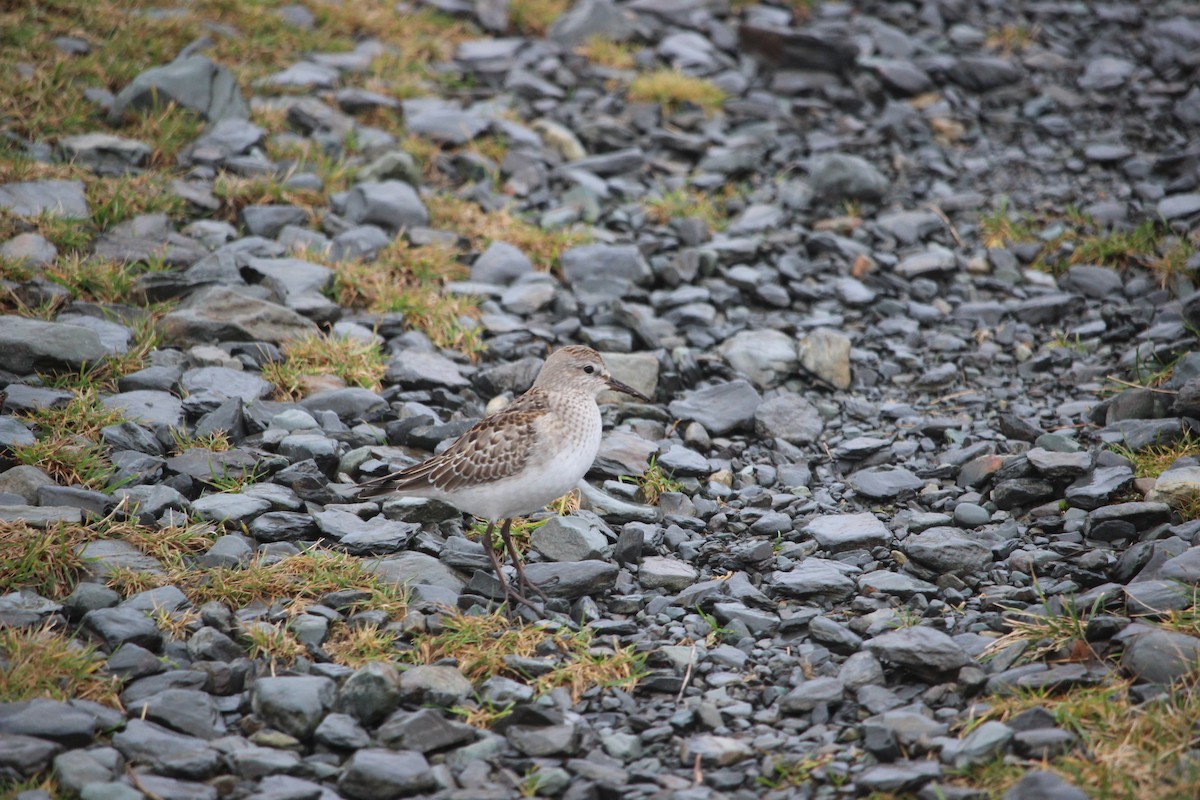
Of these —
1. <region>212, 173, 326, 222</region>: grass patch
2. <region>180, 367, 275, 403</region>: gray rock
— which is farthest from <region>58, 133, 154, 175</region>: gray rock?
<region>180, 367, 275, 403</region>: gray rock

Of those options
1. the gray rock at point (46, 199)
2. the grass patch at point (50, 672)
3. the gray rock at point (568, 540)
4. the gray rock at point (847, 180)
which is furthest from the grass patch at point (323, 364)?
the gray rock at point (847, 180)

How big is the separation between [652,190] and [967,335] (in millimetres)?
4301

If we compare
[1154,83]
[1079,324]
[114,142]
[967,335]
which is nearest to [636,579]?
[967,335]

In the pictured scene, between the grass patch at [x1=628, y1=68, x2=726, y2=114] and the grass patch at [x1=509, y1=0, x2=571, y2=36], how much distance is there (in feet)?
7.56

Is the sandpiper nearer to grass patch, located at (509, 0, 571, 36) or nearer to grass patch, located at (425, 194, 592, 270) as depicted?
grass patch, located at (425, 194, 592, 270)

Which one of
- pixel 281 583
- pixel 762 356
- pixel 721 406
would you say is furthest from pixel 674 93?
pixel 281 583

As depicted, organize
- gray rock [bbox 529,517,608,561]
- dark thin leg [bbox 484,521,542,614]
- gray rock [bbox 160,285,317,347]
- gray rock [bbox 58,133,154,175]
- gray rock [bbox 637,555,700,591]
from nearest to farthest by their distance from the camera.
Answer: dark thin leg [bbox 484,521,542,614], gray rock [bbox 637,555,700,591], gray rock [bbox 529,517,608,561], gray rock [bbox 160,285,317,347], gray rock [bbox 58,133,154,175]

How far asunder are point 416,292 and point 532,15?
756 centimetres

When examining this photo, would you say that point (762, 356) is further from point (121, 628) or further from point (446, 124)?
point (121, 628)

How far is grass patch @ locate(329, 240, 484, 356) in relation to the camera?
1016 cm

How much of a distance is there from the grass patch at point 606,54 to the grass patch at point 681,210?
3708 millimetres

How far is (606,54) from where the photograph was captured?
51.7 feet

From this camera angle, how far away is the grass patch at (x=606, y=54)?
619 inches

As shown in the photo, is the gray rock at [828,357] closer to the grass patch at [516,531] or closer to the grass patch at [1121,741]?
the grass patch at [516,531]
